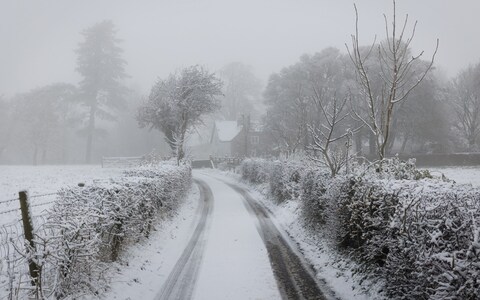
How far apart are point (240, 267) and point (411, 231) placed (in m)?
4.65

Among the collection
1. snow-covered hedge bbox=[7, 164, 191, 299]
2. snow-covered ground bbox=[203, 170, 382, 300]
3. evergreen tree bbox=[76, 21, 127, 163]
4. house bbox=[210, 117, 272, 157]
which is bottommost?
snow-covered ground bbox=[203, 170, 382, 300]

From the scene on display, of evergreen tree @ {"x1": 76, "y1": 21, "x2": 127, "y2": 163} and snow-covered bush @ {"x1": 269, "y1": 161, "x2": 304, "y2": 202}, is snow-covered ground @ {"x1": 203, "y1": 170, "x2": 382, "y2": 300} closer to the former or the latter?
snow-covered bush @ {"x1": 269, "y1": 161, "x2": 304, "y2": 202}

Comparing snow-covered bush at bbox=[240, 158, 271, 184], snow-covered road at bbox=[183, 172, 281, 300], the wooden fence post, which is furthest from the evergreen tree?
the wooden fence post

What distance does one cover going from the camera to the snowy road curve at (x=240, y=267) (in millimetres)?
6699

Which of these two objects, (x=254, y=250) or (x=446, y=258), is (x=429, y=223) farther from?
(x=254, y=250)

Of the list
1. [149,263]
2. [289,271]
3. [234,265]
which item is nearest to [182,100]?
[149,263]

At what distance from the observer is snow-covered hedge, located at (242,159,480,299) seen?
149 inches

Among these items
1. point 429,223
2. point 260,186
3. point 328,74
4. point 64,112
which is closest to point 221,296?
point 429,223

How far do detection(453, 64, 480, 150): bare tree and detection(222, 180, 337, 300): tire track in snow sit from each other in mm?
40751

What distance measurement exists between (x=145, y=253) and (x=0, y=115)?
6118cm

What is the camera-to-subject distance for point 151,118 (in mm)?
30578

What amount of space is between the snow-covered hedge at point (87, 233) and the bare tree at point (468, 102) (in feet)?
149

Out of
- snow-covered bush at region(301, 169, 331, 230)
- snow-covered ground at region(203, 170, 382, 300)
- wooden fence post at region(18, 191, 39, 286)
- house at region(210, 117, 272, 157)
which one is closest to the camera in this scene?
wooden fence post at region(18, 191, 39, 286)

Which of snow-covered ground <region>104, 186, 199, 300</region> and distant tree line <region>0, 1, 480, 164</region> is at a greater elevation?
distant tree line <region>0, 1, 480, 164</region>
